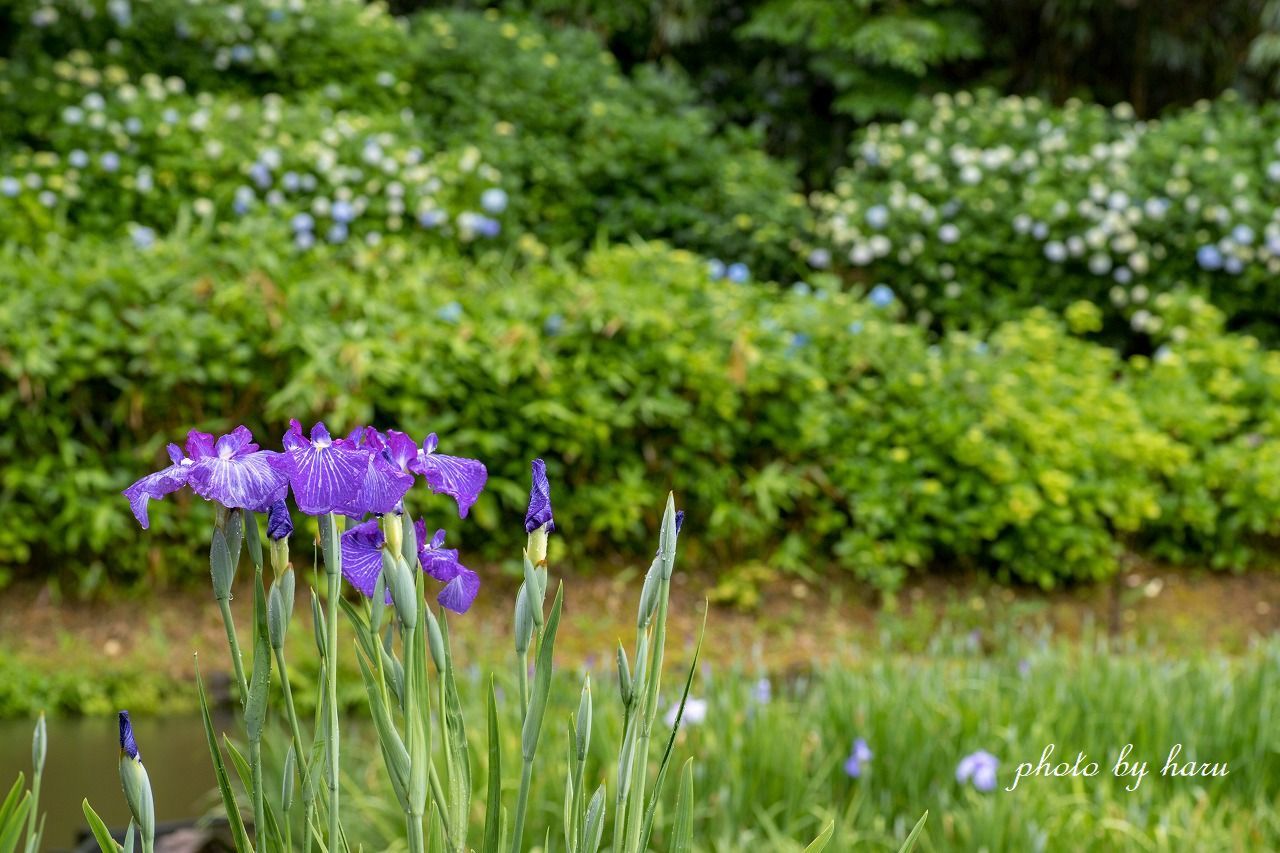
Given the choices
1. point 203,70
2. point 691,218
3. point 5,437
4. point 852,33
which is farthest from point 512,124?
point 5,437

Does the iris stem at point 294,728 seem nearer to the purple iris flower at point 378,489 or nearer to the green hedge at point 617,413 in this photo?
the purple iris flower at point 378,489

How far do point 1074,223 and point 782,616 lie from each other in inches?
116

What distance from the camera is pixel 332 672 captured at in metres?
0.88

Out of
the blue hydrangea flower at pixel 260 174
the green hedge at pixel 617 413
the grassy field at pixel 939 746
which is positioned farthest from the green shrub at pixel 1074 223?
the grassy field at pixel 939 746

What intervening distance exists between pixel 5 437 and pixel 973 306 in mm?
4140

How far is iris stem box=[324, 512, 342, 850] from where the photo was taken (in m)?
0.86

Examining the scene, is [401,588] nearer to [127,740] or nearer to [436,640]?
[436,640]

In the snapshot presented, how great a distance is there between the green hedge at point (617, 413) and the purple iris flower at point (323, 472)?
8.99 ft

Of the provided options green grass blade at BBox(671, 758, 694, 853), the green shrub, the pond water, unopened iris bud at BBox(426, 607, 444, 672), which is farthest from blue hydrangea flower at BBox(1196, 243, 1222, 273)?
unopened iris bud at BBox(426, 607, 444, 672)

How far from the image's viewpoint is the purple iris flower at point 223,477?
827mm

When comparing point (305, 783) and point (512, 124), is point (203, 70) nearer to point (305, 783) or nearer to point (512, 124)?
point (512, 124)

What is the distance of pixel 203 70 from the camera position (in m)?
6.55

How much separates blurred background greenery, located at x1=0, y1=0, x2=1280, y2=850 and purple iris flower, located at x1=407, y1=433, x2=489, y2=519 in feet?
3.79

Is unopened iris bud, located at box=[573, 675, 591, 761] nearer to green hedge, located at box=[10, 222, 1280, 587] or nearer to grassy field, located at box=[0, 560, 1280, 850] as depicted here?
grassy field, located at box=[0, 560, 1280, 850]
